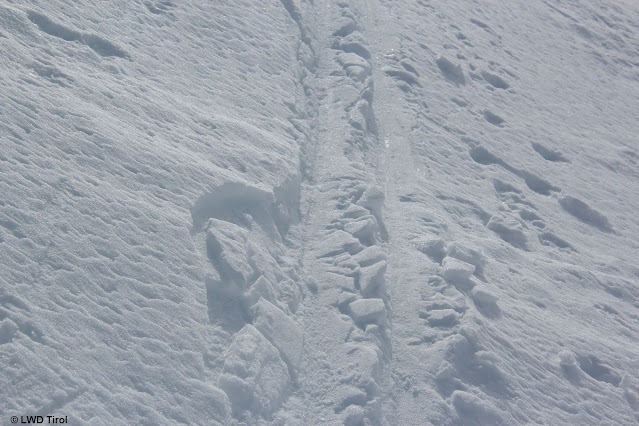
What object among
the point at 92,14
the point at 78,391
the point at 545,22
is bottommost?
the point at 78,391

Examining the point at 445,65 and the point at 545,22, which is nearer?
the point at 445,65

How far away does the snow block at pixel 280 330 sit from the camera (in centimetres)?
295

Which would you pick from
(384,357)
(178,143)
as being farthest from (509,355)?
(178,143)

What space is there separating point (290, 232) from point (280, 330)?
2.21ft

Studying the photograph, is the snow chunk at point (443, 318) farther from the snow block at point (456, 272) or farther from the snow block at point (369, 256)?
the snow block at point (369, 256)

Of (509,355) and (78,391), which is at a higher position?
(509,355)

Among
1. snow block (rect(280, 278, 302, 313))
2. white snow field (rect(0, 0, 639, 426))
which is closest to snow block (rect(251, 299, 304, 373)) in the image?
white snow field (rect(0, 0, 639, 426))

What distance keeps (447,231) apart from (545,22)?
11.5ft

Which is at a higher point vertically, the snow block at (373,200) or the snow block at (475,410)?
Result: the snow block at (373,200)

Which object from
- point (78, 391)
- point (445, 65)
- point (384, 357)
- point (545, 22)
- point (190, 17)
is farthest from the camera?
point (545, 22)

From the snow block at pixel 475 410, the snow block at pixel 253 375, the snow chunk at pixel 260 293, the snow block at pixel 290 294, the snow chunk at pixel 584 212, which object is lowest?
the snow block at pixel 253 375

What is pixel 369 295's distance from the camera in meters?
3.27

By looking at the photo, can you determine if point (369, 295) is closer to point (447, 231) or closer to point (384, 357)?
point (384, 357)

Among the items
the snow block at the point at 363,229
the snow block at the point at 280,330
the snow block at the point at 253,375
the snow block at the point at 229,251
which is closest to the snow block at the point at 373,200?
the snow block at the point at 363,229
